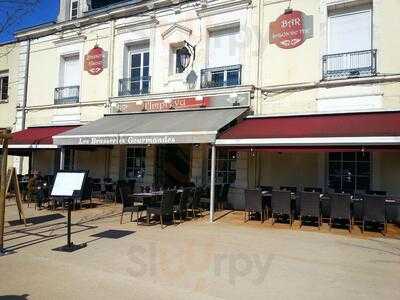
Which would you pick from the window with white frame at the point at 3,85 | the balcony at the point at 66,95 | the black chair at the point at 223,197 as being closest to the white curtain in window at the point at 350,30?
the black chair at the point at 223,197

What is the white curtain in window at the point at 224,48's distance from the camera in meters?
12.7

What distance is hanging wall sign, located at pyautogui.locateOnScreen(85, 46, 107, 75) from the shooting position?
15127 millimetres

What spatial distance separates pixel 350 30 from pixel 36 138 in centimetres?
A: 1052

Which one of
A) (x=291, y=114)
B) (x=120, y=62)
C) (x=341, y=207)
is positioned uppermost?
(x=120, y=62)

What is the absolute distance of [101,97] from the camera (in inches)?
592

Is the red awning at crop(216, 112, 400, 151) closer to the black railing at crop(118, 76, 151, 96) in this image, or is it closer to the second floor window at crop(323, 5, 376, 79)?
the second floor window at crop(323, 5, 376, 79)

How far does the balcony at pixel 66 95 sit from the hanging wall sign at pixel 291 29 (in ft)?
25.9

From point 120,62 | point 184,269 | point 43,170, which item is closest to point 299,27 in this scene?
point 120,62

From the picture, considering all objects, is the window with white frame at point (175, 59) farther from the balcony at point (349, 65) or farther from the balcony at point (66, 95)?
the balcony at point (349, 65)

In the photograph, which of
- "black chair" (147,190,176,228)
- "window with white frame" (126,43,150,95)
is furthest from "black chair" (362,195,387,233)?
"window with white frame" (126,43,150,95)

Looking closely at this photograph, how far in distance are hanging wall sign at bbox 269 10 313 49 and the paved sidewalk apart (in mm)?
5276

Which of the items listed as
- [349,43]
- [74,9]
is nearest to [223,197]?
[349,43]

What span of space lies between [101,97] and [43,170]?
4361 mm

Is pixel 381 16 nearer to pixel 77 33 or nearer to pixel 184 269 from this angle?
pixel 184 269
